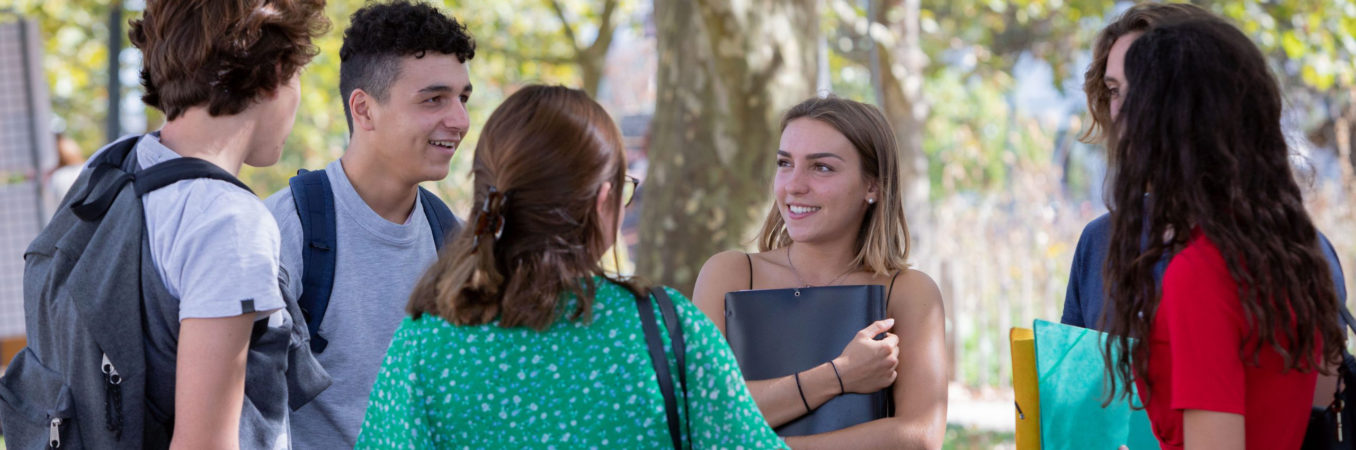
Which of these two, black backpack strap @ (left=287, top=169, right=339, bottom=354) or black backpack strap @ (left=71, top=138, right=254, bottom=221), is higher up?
black backpack strap @ (left=71, top=138, right=254, bottom=221)

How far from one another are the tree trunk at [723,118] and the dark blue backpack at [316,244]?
397 cm

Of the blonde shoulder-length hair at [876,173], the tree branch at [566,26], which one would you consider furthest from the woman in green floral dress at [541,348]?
the tree branch at [566,26]

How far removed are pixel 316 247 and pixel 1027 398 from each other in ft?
4.96

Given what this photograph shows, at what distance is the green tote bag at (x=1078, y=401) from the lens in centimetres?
240

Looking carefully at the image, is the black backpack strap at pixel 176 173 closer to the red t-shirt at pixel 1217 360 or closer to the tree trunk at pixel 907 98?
the red t-shirt at pixel 1217 360

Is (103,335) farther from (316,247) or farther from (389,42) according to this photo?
(389,42)

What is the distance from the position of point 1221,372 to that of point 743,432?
29.8 inches

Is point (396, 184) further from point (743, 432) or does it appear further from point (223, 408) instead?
point (743, 432)

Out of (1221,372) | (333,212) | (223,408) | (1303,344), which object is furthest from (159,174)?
(1303,344)

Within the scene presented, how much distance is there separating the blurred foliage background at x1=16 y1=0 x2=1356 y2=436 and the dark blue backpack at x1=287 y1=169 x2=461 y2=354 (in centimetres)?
35

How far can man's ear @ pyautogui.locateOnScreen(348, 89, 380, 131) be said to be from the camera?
272cm

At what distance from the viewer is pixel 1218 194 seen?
1.94 meters

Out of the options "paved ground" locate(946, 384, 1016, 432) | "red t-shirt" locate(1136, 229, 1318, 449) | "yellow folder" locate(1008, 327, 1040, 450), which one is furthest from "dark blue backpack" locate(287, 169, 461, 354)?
"paved ground" locate(946, 384, 1016, 432)

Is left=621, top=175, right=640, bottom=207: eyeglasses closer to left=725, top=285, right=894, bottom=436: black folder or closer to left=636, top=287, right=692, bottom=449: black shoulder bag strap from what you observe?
left=636, top=287, right=692, bottom=449: black shoulder bag strap
